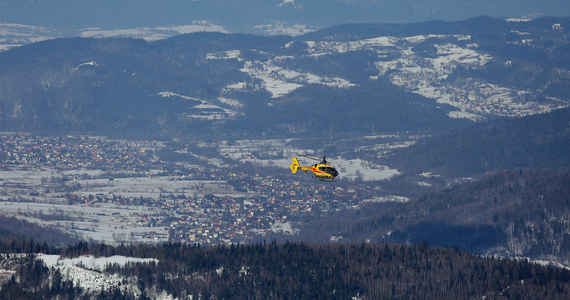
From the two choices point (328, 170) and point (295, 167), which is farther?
point (295, 167)
